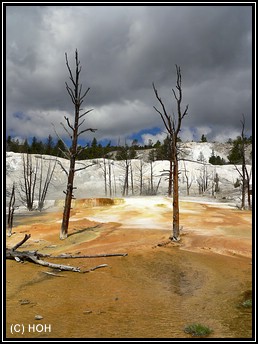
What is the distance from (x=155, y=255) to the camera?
38.7ft

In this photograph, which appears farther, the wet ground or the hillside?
the hillside

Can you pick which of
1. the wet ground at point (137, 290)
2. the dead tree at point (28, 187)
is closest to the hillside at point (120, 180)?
the dead tree at point (28, 187)

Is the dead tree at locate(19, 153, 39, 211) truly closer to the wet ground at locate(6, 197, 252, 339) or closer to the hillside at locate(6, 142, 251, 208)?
the hillside at locate(6, 142, 251, 208)

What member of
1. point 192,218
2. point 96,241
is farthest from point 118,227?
point 192,218

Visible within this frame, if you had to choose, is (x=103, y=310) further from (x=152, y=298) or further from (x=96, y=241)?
(x=96, y=241)

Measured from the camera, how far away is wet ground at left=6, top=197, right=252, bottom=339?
621 centimetres

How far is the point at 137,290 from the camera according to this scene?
8.60 meters

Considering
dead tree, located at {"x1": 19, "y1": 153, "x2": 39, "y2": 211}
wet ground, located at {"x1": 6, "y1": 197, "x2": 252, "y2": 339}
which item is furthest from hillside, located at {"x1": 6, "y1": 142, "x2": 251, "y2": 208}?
wet ground, located at {"x1": 6, "y1": 197, "x2": 252, "y2": 339}

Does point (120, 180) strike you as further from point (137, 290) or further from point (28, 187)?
point (137, 290)

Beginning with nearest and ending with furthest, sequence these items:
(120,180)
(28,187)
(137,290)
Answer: (137,290), (28,187), (120,180)

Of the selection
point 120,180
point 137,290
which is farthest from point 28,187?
point 137,290

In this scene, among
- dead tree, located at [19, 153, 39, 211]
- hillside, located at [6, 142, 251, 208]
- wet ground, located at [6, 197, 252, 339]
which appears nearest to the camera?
wet ground, located at [6, 197, 252, 339]
